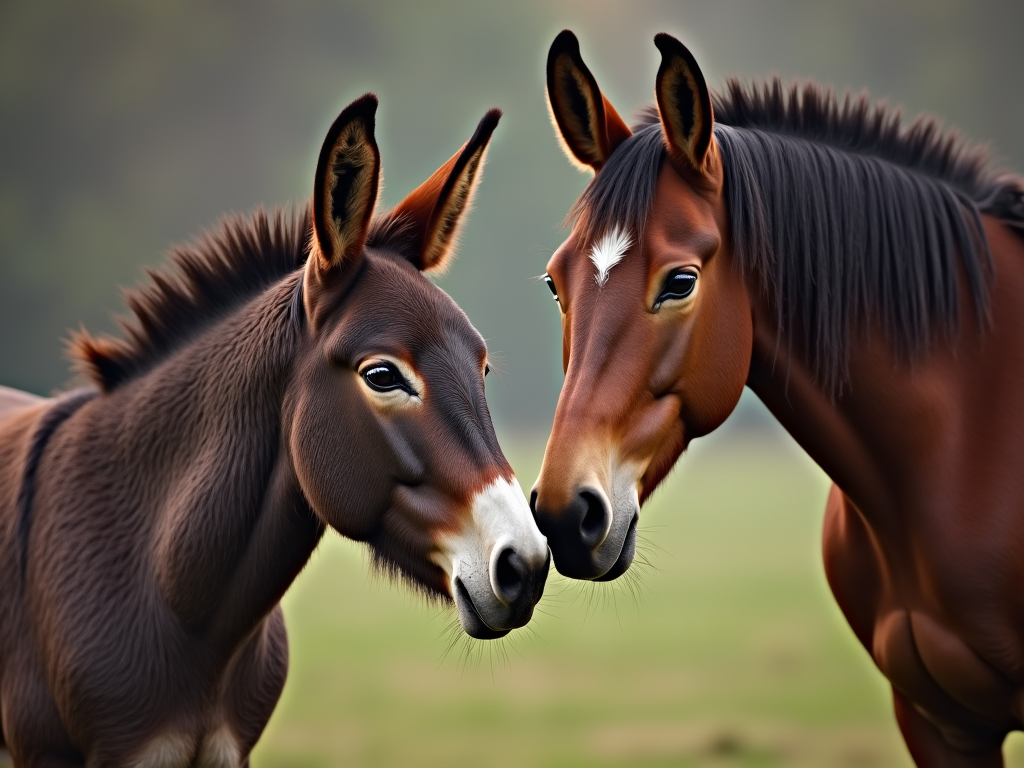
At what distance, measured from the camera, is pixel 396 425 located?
2.83 meters

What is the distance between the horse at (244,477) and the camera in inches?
111

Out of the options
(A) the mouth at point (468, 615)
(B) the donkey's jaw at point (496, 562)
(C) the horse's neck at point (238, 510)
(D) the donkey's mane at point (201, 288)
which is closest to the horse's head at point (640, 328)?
(B) the donkey's jaw at point (496, 562)

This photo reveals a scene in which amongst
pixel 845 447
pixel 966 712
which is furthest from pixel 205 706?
pixel 966 712

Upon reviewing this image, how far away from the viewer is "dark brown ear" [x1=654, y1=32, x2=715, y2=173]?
2.94 metres

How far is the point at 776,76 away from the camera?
3455 millimetres

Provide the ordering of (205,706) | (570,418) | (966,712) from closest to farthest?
(570,418)
(205,706)
(966,712)

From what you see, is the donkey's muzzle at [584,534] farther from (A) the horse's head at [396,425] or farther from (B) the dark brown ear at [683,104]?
(B) the dark brown ear at [683,104]

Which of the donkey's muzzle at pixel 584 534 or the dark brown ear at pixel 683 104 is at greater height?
the dark brown ear at pixel 683 104

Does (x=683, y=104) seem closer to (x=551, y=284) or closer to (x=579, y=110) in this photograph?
(x=579, y=110)

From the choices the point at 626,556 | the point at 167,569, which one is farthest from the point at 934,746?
the point at 167,569

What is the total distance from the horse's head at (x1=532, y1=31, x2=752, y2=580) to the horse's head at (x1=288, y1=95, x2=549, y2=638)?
0.63 ft

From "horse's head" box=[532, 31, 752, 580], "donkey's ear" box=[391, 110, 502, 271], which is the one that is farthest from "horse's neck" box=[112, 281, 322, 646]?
"horse's head" box=[532, 31, 752, 580]

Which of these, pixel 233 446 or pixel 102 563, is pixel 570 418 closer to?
pixel 233 446

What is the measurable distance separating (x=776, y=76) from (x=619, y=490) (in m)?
1.67
